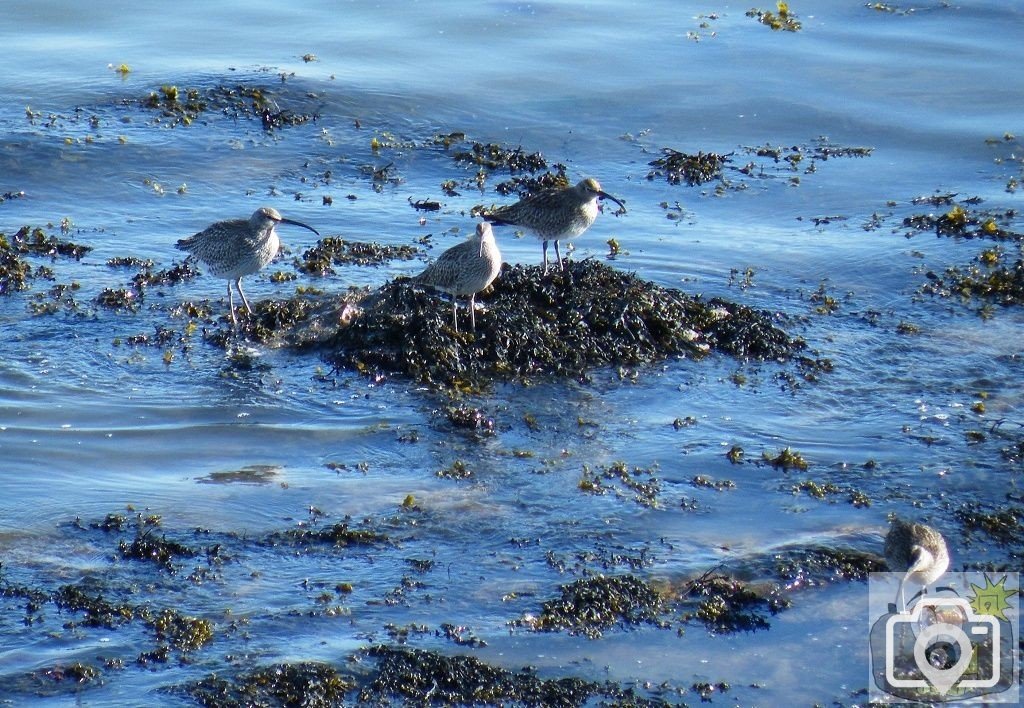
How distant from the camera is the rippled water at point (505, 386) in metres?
7.16

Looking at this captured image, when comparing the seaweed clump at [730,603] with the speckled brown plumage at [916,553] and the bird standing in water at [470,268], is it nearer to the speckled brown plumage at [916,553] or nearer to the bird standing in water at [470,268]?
the speckled brown plumage at [916,553]

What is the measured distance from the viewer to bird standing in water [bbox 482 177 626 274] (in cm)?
1157

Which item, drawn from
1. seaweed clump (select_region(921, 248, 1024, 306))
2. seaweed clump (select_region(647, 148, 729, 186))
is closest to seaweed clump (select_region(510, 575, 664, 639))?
seaweed clump (select_region(921, 248, 1024, 306))

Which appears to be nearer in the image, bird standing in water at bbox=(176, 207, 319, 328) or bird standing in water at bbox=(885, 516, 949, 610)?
bird standing in water at bbox=(885, 516, 949, 610)

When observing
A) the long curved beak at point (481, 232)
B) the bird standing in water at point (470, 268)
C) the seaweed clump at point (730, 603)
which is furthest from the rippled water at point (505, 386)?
the long curved beak at point (481, 232)

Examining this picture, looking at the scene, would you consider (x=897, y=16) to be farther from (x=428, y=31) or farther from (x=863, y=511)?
(x=863, y=511)

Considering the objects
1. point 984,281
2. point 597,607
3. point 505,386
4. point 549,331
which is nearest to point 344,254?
point 549,331

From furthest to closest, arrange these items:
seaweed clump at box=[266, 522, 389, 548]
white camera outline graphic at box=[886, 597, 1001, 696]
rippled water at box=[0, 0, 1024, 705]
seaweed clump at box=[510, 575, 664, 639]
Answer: seaweed clump at box=[266, 522, 389, 548] → rippled water at box=[0, 0, 1024, 705] → seaweed clump at box=[510, 575, 664, 639] → white camera outline graphic at box=[886, 597, 1001, 696]

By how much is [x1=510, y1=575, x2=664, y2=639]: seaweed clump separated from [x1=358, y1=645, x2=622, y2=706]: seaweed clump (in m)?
0.43

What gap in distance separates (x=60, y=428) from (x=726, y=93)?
9.79 meters

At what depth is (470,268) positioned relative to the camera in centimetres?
1045

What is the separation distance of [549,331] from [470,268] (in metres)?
0.75

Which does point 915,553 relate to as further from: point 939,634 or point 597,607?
point 597,607

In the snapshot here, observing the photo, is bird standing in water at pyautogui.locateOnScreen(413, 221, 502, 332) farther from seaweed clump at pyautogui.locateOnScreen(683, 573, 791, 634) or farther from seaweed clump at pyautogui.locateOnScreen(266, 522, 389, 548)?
seaweed clump at pyautogui.locateOnScreen(683, 573, 791, 634)
